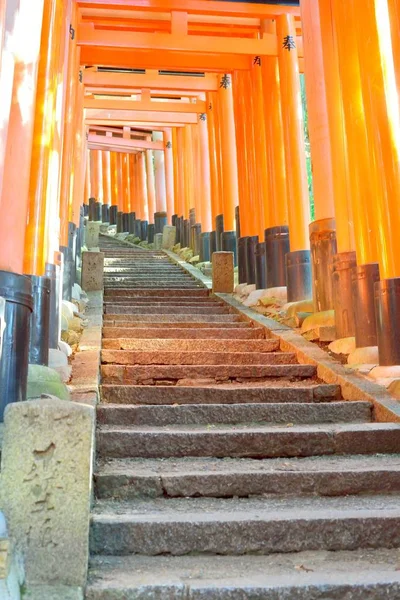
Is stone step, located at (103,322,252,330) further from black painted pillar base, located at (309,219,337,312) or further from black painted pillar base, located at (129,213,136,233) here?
black painted pillar base, located at (129,213,136,233)

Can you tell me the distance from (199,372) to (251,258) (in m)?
5.30

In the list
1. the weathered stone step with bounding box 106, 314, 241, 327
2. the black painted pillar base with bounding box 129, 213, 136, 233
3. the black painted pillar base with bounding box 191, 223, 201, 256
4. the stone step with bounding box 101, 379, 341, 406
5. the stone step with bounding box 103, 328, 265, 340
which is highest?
the black painted pillar base with bounding box 129, 213, 136, 233

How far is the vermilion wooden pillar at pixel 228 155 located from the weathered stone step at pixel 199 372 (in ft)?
24.9

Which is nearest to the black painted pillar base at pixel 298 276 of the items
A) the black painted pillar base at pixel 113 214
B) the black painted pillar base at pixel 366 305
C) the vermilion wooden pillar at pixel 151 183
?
the black painted pillar base at pixel 366 305

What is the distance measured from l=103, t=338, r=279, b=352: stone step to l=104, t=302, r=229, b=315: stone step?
174 cm

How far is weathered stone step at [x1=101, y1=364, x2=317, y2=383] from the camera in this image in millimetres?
6047

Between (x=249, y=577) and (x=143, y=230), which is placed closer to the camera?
(x=249, y=577)

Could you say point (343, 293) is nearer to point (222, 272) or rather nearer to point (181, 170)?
point (222, 272)

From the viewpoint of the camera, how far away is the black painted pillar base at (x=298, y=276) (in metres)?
8.86

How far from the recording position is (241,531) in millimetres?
3406

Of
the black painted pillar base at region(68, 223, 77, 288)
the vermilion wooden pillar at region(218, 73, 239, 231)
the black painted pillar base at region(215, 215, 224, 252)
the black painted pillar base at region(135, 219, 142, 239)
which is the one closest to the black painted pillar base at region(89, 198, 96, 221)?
the black painted pillar base at region(135, 219, 142, 239)

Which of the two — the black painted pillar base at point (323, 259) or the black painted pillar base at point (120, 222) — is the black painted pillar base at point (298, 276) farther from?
the black painted pillar base at point (120, 222)

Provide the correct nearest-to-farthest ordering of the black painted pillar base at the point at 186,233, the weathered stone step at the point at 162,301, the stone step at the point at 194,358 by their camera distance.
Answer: the stone step at the point at 194,358, the weathered stone step at the point at 162,301, the black painted pillar base at the point at 186,233

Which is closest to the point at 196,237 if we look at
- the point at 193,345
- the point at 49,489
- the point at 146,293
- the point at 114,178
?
the point at 146,293
